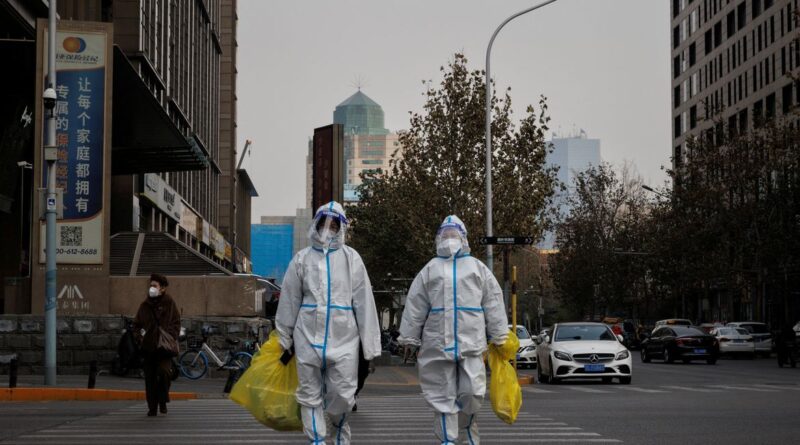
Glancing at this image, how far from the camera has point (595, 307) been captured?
282 ft

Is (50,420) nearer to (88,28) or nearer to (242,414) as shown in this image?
(242,414)

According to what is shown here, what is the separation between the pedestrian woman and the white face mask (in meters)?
6.37

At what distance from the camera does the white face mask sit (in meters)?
9.73

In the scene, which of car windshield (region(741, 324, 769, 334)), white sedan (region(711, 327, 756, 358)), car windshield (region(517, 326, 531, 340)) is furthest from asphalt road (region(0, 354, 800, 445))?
car windshield (region(741, 324, 769, 334))

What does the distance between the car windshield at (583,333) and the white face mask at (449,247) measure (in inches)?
717

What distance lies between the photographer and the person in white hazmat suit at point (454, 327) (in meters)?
9.48

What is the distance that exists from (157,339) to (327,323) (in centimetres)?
677

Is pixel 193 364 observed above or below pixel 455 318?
below

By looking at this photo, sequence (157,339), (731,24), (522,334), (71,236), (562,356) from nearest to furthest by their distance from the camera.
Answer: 1. (157,339)
2. (71,236)
3. (562,356)
4. (522,334)
5. (731,24)

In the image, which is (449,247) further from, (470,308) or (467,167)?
(467,167)

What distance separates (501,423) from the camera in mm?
14383

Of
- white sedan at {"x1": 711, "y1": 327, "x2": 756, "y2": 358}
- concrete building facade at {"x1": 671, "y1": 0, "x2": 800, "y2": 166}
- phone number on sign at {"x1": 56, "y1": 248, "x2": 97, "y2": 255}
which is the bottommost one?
white sedan at {"x1": 711, "y1": 327, "x2": 756, "y2": 358}

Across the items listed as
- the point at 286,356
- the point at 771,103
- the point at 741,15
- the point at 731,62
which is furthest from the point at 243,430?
the point at 731,62

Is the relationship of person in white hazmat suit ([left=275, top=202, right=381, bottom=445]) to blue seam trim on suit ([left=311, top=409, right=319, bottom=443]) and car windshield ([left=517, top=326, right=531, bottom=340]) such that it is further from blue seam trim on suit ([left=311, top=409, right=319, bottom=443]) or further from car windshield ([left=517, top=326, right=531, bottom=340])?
car windshield ([left=517, top=326, right=531, bottom=340])
